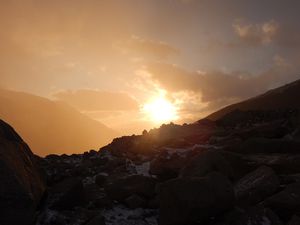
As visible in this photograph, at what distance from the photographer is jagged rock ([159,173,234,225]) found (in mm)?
11805

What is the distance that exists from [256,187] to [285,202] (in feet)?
4.54

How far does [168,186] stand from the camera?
39.8ft

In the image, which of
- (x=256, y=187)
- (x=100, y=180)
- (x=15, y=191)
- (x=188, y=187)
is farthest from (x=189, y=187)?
(x=100, y=180)

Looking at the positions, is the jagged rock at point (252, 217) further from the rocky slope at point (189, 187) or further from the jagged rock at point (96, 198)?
the jagged rock at point (96, 198)

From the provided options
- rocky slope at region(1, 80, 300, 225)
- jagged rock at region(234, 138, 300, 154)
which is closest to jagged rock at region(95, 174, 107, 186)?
rocky slope at region(1, 80, 300, 225)

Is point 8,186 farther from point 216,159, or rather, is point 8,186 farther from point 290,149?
point 290,149

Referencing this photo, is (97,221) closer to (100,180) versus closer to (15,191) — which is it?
(15,191)

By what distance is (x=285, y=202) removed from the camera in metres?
12.6

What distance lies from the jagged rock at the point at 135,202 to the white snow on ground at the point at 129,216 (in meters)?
0.17

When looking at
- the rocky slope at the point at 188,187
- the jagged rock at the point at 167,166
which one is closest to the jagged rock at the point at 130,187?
the rocky slope at the point at 188,187

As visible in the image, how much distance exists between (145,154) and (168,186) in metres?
12.9

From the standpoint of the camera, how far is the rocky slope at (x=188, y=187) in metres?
12.0

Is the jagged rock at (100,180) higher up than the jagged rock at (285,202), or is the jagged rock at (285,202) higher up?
the jagged rock at (100,180)

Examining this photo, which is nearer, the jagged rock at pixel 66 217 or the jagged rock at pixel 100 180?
the jagged rock at pixel 66 217
